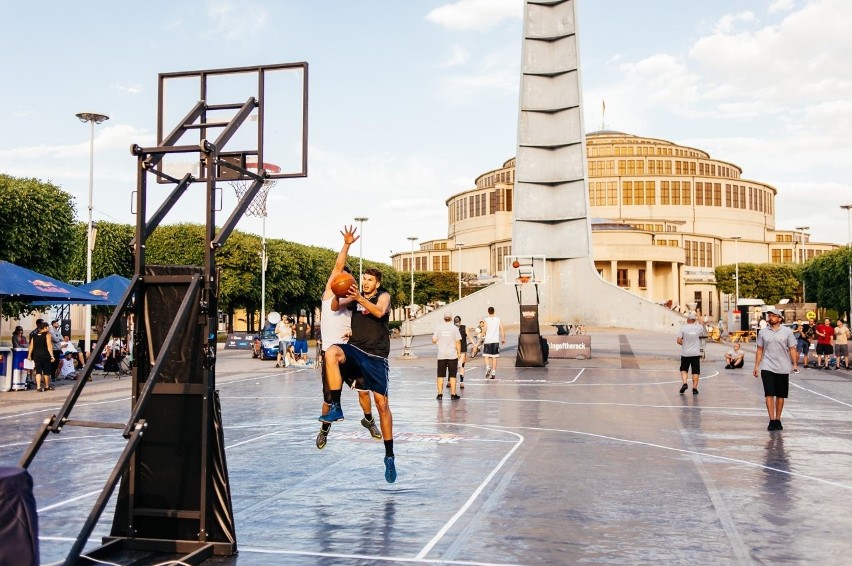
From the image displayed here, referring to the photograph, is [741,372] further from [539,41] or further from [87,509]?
[539,41]

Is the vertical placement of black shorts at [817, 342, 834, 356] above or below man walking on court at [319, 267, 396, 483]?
below

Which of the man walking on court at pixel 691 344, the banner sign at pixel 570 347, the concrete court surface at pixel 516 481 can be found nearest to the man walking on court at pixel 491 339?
the concrete court surface at pixel 516 481

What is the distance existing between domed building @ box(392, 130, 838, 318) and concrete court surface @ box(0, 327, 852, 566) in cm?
9316

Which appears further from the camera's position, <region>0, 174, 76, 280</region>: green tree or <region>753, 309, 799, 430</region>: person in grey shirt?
<region>0, 174, 76, 280</region>: green tree

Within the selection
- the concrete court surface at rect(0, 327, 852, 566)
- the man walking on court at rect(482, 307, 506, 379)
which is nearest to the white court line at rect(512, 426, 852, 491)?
the concrete court surface at rect(0, 327, 852, 566)

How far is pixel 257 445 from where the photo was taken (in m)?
11.4

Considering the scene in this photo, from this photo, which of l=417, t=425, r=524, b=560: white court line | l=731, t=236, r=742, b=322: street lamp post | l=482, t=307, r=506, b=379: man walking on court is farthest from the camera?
l=731, t=236, r=742, b=322: street lamp post

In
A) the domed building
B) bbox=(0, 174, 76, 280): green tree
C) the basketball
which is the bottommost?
the basketball

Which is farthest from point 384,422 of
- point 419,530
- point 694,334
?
point 694,334

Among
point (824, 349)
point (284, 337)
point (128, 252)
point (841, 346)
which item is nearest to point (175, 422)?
point (284, 337)

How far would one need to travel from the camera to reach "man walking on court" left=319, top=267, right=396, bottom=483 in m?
8.22

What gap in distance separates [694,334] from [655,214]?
338 feet

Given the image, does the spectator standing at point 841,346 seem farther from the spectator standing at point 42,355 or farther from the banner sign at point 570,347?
the spectator standing at point 42,355

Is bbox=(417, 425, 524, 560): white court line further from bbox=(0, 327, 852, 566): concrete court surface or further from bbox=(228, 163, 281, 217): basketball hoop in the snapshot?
bbox=(228, 163, 281, 217): basketball hoop
